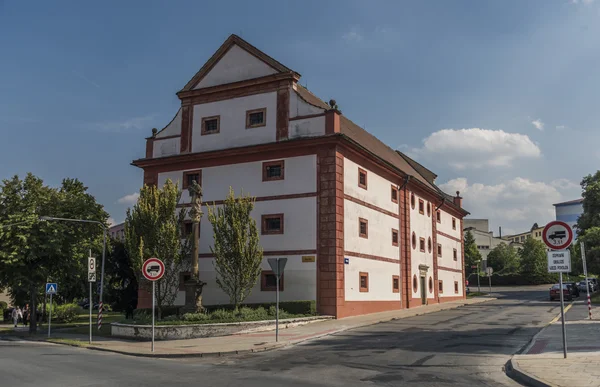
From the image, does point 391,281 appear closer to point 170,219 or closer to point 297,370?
point 170,219

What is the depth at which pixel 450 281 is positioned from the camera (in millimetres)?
50188

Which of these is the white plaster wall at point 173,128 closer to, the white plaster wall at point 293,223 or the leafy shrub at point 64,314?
the white plaster wall at point 293,223

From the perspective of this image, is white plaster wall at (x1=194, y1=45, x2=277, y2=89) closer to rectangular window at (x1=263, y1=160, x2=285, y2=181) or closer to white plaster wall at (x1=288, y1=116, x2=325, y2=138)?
white plaster wall at (x1=288, y1=116, x2=325, y2=138)

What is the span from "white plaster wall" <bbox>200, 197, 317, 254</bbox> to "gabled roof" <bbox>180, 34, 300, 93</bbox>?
7.31m

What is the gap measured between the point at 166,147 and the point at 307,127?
384 inches

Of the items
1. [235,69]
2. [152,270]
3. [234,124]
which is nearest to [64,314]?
[234,124]

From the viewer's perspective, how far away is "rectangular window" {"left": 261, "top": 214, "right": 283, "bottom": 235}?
29.8 m

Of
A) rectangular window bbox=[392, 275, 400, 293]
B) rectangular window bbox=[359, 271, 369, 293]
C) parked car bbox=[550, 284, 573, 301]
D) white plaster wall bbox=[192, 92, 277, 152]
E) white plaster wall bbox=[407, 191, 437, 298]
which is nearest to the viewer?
rectangular window bbox=[359, 271, 369, 293]

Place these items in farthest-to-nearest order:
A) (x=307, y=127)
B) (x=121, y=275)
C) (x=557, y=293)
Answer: (x=557, y=293) < (x=121, y=275) < (x=307, y=127)

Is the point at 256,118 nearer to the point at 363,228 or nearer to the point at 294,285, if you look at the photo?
the point at 363,228

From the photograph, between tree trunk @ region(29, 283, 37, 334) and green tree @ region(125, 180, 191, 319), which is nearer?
green tree @ region(125, 180, 191, 319)

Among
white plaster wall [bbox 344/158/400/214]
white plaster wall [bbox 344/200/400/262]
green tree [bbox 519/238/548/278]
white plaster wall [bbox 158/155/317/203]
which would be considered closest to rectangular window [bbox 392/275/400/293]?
white plaster wall [bbox 344/200/400/262]

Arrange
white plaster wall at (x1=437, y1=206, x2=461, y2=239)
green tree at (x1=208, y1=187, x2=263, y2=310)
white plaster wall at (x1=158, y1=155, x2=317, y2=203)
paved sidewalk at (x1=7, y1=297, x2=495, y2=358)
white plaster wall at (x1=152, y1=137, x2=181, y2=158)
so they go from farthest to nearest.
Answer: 1. white plaster wall at (x1=437, y1=206, x2=461, y2=239)
2. white plaster wall at (x1=152, y1=137, x2=181, y2=158)
3. white plaster wall at (x1=158, y1=155, x2=317, y2=203)
4. green tree at (x1=208, y1=187, x2=263, y2=310)
5. paved sidewalk at (x1=7, y1=297, x2=495, y2=358)

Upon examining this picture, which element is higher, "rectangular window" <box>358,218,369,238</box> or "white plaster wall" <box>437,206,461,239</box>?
"white plaster wall" <box>437,206,461,239</box>
